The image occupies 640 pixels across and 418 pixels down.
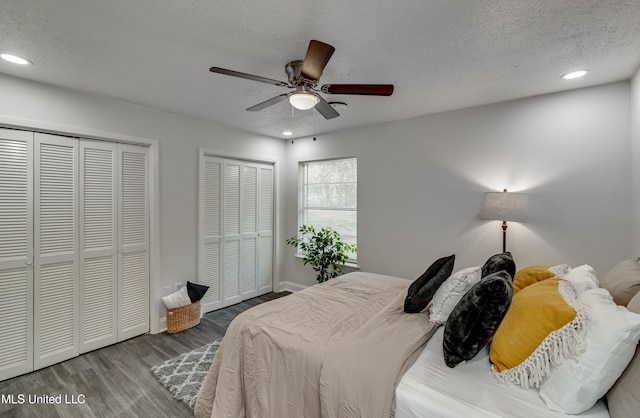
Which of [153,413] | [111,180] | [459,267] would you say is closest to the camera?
[153,413]

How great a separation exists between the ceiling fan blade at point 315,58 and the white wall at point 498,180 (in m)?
2.12

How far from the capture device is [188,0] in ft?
4.77

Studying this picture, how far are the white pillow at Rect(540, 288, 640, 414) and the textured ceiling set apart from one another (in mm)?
1584

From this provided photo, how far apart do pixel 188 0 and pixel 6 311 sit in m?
2.95

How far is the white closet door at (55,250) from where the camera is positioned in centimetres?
249

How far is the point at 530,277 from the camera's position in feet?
6.12

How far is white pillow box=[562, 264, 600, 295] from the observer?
1494mm

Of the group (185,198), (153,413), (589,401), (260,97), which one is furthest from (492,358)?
(185,198)

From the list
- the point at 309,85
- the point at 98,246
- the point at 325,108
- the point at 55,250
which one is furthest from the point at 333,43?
the point at 55,250

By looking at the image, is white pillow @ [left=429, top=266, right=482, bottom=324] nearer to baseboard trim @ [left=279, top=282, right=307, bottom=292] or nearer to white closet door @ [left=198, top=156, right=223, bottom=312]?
white closet door @ [left=198, top=156, right=223, bottom=312]

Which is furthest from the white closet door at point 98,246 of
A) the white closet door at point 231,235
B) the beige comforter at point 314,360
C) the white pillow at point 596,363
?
the white pillow at point 596,363

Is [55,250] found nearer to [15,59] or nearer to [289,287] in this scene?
[15,59]

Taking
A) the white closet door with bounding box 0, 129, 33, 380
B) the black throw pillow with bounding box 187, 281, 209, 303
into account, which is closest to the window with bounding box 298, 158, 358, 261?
the black throw pillow with bounding box 187, 281, 209, 303

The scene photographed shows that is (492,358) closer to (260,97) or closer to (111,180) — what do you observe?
(260,97)
